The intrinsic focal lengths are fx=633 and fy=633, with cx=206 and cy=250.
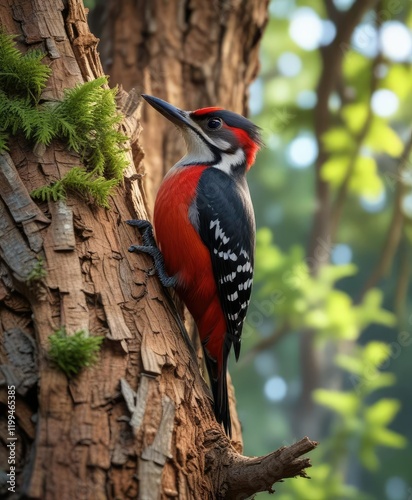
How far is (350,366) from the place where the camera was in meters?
5.26

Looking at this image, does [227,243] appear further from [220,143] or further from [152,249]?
[220,143]

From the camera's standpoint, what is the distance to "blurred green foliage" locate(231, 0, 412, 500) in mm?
5129

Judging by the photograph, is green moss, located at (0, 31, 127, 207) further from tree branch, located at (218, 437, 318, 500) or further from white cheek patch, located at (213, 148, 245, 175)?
tree branch, located at (218, 437, 318, 500)

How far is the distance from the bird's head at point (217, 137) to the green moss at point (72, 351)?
1.38 metres

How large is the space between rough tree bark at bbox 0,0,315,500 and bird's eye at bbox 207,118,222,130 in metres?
0.79

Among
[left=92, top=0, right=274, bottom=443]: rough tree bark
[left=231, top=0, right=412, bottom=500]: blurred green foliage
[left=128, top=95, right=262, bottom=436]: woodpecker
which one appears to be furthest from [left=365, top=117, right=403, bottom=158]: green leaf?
[left=128, top=95, right=262, bottom=436]: woodpecker

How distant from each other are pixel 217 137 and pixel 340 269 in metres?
2.53

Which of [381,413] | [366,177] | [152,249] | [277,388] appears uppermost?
[366,177]

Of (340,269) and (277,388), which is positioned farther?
(277,388)

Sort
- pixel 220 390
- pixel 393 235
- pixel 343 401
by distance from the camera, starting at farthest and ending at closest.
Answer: pixel 393 235
pixel 343 401
pixel 220 390

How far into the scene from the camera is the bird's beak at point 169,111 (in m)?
2.99

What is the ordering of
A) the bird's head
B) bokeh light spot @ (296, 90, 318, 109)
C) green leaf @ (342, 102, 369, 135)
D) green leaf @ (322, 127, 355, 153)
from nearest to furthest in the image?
the bird's head < green leaf @ (322, 127, 355, 153) < green leaf @ (342, 102, 369, 135) < bokeh light spot @ (296, 90, 318, 109)

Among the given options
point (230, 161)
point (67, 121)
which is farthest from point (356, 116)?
point (67, 121)

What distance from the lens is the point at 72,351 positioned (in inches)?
76.0
